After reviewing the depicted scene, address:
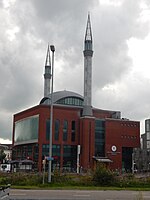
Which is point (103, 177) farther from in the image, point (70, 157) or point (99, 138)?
point (99, 138)

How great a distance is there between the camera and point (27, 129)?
98.8 metres

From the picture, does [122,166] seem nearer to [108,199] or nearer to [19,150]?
[19,150]

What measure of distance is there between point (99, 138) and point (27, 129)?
21049mm

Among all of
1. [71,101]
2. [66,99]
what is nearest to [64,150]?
[71,101]

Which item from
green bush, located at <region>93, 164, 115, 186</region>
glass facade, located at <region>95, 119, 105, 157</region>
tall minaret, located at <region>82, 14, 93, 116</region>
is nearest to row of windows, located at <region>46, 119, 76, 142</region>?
tall minaret, located at <region>82, 14, 93, 116</region>

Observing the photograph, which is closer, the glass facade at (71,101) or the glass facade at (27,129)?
the glass facade at (27,129)

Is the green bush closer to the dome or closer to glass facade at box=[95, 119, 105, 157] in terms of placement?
glass facade at box=[95, 119, 105, 157]

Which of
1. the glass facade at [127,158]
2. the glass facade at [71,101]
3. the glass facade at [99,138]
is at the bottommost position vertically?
the glass facade at [127,158]

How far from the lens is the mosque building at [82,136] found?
89188mm

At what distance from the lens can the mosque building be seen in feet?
293

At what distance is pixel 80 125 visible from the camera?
9244cm

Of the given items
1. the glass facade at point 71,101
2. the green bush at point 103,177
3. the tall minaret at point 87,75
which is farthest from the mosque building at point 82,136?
the green bush at point 103,177

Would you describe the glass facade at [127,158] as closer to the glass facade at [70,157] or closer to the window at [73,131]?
the glass facade at [70,157]

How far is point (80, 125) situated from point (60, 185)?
6362 cm
